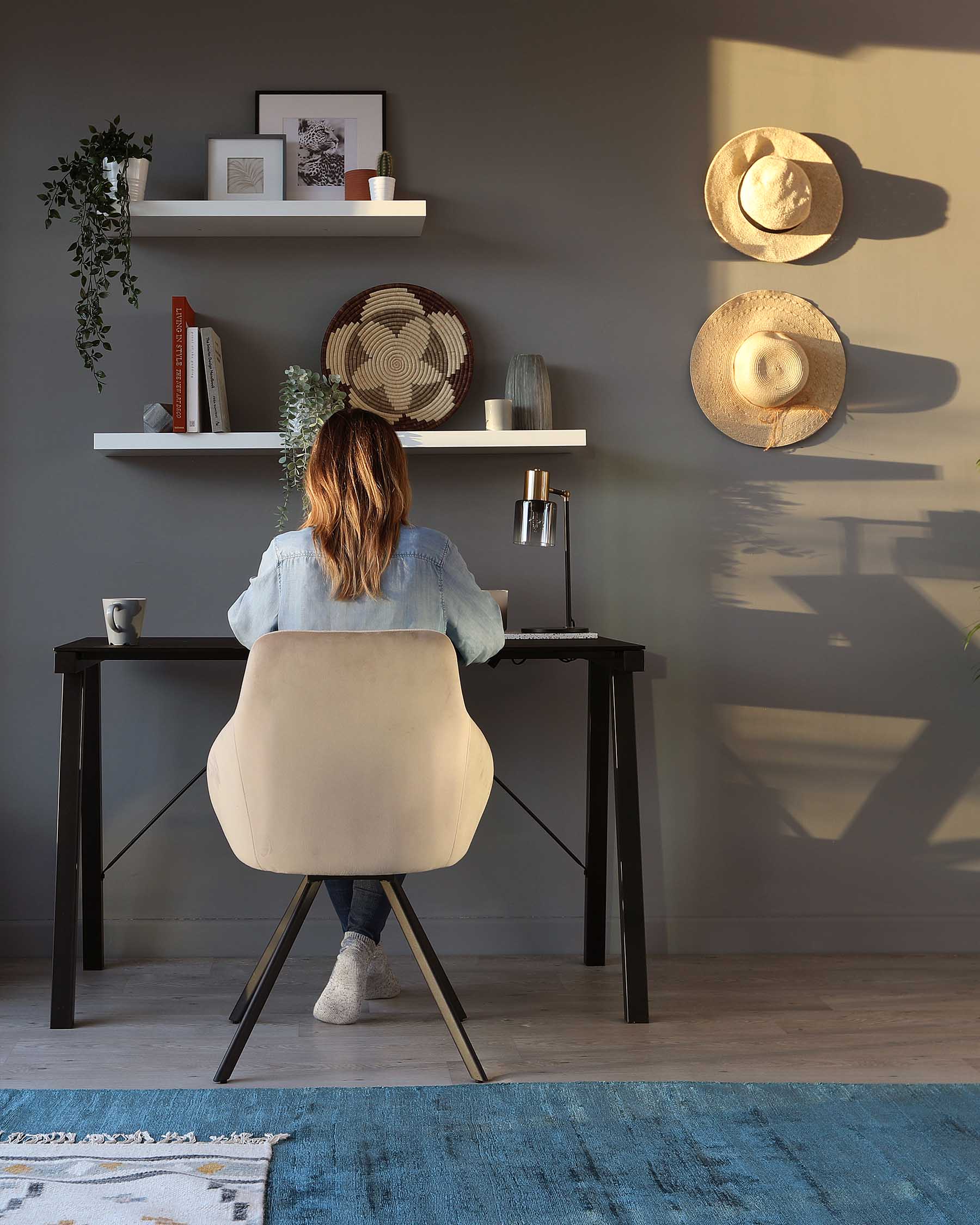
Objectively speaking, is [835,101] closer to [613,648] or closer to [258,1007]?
[613,648]

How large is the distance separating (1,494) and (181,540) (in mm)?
450

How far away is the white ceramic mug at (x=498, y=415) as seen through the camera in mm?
2719

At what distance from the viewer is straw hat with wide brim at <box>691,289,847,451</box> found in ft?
9.42

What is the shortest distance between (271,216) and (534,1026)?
190cm

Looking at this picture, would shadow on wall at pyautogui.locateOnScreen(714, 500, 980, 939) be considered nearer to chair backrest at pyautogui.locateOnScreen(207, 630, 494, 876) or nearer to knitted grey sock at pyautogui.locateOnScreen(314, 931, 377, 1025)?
knitted grey sock at pyautogui.locateOnScreen(314, 931, 377, 1025)

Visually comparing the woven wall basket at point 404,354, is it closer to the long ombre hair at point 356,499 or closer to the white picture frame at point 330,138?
the white picture frame at point 330,138

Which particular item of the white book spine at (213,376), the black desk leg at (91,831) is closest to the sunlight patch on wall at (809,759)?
the white book spine at (213,376)

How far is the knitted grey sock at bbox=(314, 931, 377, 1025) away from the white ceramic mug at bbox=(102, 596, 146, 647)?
0.79 meters

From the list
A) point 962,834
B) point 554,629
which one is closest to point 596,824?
point 554,629

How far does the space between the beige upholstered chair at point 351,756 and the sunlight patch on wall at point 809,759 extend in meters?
1.18

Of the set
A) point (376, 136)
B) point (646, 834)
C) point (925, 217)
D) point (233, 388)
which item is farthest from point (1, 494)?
point (925, 217)

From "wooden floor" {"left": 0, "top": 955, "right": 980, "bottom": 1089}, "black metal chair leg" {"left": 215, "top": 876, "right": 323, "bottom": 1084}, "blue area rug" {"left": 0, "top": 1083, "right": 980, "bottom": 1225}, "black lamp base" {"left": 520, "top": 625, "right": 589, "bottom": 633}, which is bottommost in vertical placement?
"wooden floor" {"left": 0, "top": 955, "right": 980, "bottom": 1089}

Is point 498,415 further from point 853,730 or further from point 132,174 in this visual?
point 853,730

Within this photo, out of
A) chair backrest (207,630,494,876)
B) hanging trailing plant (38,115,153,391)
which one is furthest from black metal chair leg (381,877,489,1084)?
hanging trailing plant (38,115,153,391)
